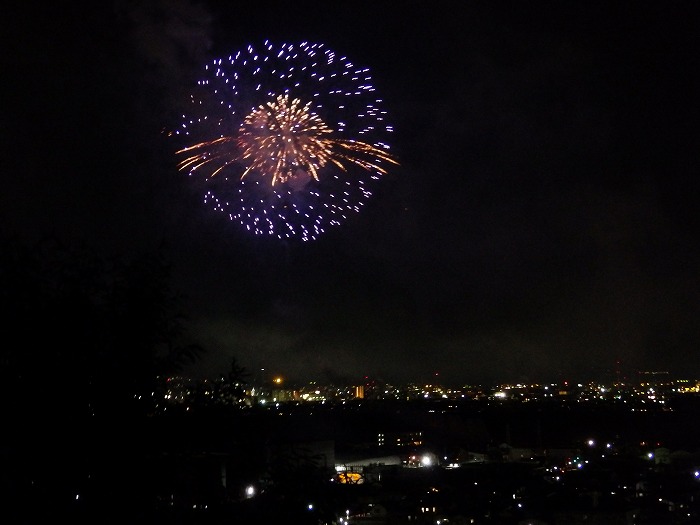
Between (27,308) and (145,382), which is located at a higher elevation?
(27,308)

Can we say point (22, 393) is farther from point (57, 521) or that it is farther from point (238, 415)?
point (238, 415)

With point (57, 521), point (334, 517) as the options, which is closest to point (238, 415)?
point (334, 517)

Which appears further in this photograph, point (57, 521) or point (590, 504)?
point (590, 504)

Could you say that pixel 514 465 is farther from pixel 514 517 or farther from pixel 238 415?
pixel 238 415

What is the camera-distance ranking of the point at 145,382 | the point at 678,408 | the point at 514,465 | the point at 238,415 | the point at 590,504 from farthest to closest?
the point at 678,408 → the point at 514,465 → the point at 590,504 → the point at 238,415 → the point at 145,382

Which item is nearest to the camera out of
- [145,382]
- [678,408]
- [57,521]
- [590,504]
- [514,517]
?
[57,521]

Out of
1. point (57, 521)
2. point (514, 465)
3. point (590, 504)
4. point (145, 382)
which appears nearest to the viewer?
point (57, 521)

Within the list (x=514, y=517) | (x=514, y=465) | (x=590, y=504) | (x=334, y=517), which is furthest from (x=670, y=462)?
(x=334, y=517)

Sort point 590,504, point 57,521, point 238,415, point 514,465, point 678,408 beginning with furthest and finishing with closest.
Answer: point 678,408
point 514,465
point 590,504
point 238,415
point 57,521

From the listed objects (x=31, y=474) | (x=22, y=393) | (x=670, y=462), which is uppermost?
(x=22, y=393)
